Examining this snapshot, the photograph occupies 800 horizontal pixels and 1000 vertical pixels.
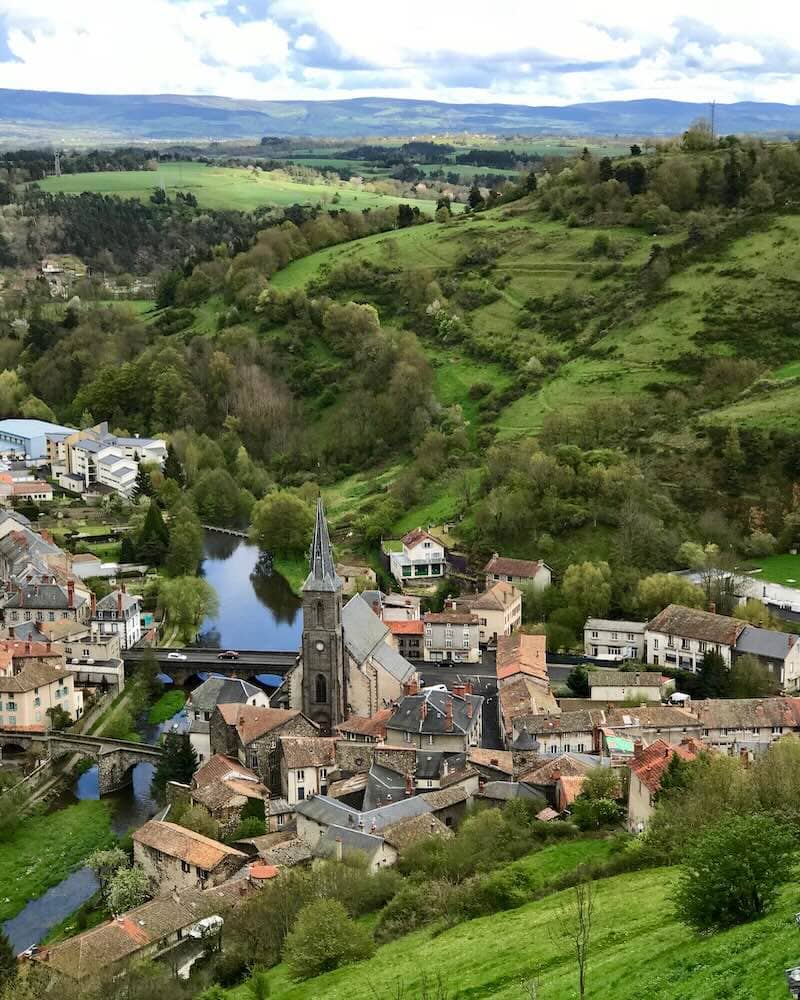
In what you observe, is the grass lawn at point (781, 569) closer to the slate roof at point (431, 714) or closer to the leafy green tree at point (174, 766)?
the slate roof at point (431, 714)

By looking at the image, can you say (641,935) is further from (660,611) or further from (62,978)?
(660,611)

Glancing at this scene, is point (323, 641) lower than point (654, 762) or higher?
lower

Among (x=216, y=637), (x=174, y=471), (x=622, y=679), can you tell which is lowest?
(x=216, y=637)

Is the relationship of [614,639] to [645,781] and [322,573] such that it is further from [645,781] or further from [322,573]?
[645,781]

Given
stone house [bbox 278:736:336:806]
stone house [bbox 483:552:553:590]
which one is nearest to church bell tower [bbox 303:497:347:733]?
stone house [bbox 278:736:336:806]

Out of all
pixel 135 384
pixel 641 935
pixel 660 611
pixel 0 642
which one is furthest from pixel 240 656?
pixel 135 384

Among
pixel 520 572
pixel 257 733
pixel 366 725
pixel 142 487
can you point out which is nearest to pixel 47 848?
pixel 257 733
